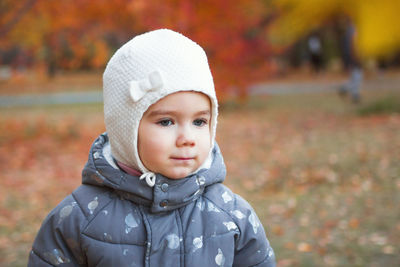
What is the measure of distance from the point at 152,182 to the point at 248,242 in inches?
17.8

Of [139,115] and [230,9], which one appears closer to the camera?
[139,115]

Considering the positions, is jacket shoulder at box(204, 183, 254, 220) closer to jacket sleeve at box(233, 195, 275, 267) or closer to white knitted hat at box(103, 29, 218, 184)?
jacket sleeve at box(233, 195, 275, 267)

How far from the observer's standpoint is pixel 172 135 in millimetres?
1804

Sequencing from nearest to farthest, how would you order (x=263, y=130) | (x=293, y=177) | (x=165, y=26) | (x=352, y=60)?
(x=293, y=177) → (x=263, y=130) → (x=165, y=26) → (x=352, y=60)

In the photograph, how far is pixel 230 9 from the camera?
1214 centimetres

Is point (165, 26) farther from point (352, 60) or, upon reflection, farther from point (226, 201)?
point (226, 201)

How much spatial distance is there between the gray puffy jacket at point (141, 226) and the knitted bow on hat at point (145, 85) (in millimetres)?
311

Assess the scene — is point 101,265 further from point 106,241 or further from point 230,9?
point 230,9

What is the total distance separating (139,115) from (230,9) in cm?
1078

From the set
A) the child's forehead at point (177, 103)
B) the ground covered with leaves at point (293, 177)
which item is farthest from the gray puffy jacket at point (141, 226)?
the ground covered with leaves at point (293, 177)

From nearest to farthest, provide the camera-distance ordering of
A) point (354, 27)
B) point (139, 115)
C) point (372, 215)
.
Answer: point (139, 115) → point (372, 215) → point (354, 27)

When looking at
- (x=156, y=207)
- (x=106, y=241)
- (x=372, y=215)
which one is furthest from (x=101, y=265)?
(x=372, y=215)

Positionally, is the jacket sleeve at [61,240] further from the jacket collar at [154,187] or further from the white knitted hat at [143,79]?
the white knitted hat at [143,79]

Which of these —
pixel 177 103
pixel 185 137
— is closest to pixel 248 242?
pixel 185 137
